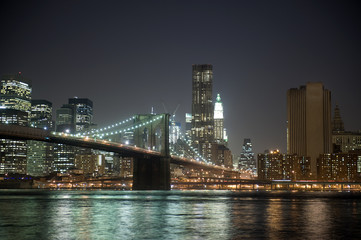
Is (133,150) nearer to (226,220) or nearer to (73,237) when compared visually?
(226,220)

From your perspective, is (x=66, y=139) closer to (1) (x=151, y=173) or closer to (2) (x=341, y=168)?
(1) (x=151, y=173)

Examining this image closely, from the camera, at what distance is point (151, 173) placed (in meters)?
104

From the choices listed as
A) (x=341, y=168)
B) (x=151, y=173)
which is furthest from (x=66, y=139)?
(x=341, y=168)

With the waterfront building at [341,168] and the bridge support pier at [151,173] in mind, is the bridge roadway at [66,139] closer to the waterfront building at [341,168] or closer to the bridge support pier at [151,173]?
the bridge support pier at [151,173]

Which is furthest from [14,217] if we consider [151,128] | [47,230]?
[151,128]

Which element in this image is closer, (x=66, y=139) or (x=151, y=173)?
(x=66, y=139)

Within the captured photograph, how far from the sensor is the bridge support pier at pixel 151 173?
10275cm

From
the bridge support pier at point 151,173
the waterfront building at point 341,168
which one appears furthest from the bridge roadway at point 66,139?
the waterfront building at point 341,168

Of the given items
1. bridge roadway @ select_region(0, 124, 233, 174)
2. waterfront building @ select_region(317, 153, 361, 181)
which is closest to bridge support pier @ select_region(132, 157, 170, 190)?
bridge roadway @ select_region(0, 124, 233, 174)

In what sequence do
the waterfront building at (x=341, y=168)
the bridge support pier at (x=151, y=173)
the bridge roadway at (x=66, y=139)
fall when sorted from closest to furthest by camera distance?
1. the bridge roadway at (x=66, y=139)
2. the bridge support pier at (x=151, y=173)
3. the waterfront building at (x=341, y=168)

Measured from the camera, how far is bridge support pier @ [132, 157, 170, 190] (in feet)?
337

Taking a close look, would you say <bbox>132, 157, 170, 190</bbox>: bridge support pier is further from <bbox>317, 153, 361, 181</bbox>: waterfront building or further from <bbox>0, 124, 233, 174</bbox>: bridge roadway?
<bbox>317, 153, 361, 181</bbox>: waterfront building

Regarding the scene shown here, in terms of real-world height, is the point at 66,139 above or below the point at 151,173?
above

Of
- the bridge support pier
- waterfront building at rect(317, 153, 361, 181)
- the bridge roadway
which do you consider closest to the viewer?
the bridge roadway
